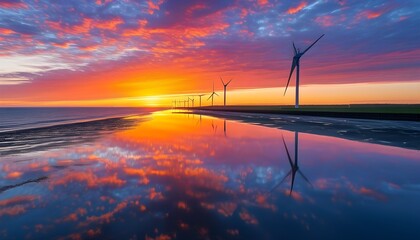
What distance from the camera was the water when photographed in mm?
5891

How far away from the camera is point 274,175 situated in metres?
10.6

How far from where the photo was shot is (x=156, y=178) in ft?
34.2

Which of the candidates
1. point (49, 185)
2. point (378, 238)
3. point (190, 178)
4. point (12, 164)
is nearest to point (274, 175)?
point (190, 178)

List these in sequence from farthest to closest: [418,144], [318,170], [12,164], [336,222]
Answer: [418,144] < [12,164] < [318,170] < [336,222]

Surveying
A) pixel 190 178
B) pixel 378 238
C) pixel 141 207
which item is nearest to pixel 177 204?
pixel 141 207

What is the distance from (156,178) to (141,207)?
312cm

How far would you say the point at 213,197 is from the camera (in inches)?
318

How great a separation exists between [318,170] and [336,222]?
5.47 m

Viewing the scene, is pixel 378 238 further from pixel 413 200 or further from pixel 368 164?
pixel 368 164

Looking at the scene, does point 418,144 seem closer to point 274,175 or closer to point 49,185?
point 274,175

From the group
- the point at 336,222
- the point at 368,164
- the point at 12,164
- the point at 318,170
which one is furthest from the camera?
the point at 12,164

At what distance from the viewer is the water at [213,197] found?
589 cm

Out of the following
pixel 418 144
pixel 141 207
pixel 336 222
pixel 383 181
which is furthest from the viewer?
pixel 418 144

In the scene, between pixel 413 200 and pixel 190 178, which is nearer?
pixel 413 200
